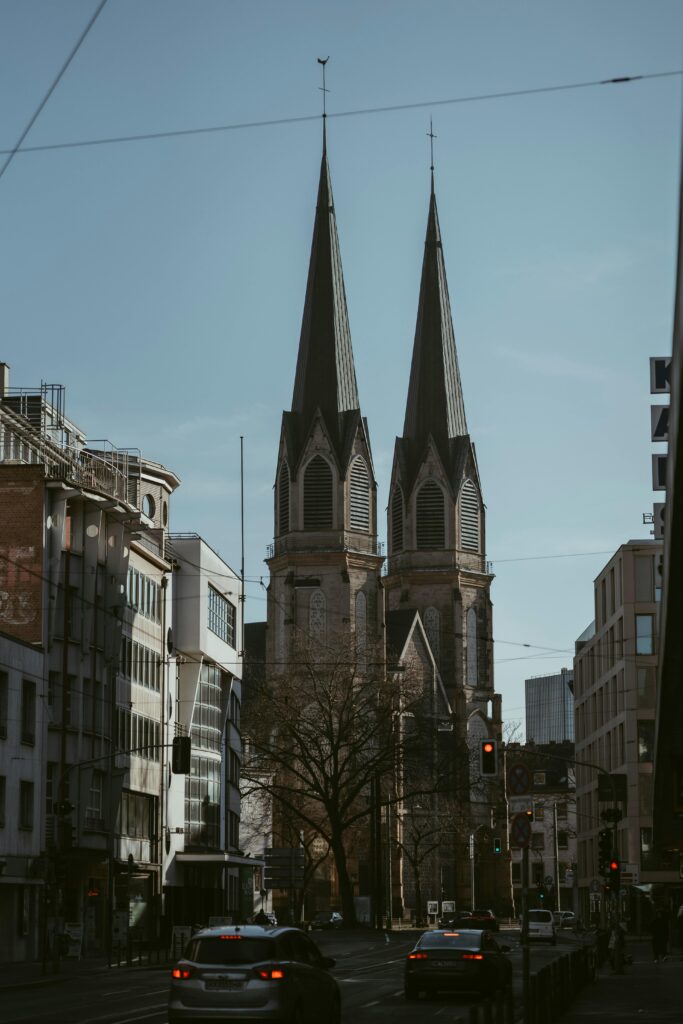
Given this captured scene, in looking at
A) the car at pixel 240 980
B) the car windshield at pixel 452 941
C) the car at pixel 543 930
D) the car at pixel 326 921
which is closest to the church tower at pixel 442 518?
the car at pixel 326 921

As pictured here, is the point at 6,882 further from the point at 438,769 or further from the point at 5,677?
the point at 438,769

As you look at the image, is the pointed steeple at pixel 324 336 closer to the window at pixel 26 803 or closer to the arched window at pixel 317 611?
the arched window at pixel 317 611

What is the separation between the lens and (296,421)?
126938mm

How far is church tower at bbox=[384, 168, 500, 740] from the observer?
13300 cm

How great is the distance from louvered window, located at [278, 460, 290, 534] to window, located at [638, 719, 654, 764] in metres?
43.5

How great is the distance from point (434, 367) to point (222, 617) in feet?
195

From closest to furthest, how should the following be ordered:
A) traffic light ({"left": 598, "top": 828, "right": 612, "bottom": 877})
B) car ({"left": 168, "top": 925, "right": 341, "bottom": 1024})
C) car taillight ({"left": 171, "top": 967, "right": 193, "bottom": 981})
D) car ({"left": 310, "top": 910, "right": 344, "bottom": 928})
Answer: car ({"left": 168, "top": 925, "right": 341, "bottom": 1024}), car taillight ({"left": 171, "top": 967, "right": 193, "bottom": 981}), traffic light ({"left": 598, "top": 828, "right": 612, "bottom": 877}), car ({"left": 310, "top": 910, "right": 344, "bottom": 928})

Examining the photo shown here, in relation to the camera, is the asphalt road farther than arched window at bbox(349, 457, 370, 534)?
No

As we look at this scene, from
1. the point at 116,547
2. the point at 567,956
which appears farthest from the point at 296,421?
the point at 567,956

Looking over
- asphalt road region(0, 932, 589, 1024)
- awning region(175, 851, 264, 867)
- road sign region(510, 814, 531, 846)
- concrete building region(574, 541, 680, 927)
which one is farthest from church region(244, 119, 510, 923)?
road sign region(510, 814, 531, 846)

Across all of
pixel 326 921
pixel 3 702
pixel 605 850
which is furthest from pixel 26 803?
pixel 326 921

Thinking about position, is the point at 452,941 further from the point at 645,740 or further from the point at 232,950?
the point at 645,740

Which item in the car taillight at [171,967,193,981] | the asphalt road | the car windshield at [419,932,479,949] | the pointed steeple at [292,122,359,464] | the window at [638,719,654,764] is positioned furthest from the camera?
the pointed steeple at [292,122,359,464]

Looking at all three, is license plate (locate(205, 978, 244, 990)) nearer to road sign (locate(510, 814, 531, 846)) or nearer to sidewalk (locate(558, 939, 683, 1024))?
road sign (locate(510, 814, 531, 846))
